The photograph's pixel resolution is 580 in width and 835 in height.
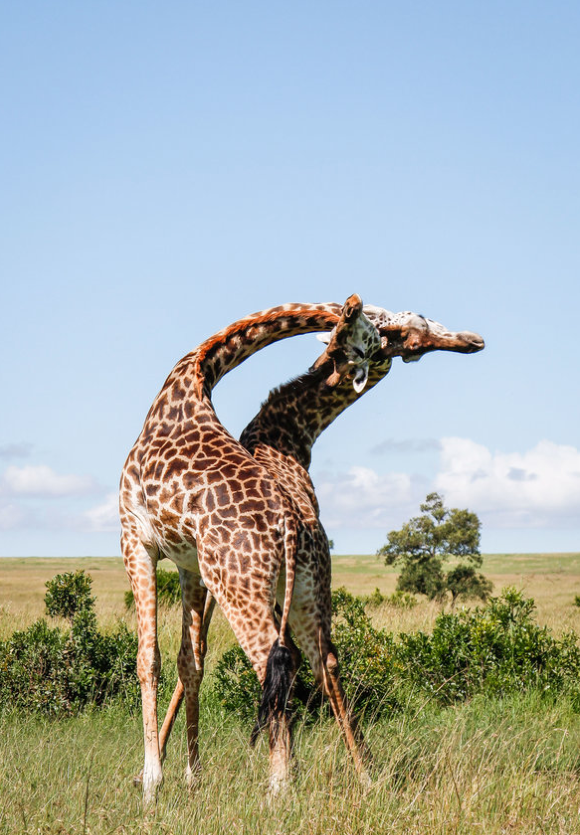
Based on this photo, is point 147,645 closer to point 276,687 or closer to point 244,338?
point 276,687

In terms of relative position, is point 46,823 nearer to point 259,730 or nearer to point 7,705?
point 259,730

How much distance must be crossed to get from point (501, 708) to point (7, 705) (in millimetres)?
5182

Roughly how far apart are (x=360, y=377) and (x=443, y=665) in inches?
170

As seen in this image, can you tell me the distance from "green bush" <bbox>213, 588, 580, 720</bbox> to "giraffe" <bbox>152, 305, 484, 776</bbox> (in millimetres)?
2726

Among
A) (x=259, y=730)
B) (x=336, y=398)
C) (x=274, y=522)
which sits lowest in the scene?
(x=259, y=730)

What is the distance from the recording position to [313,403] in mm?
6973

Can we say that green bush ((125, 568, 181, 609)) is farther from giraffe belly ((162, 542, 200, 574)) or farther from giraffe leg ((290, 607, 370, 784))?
giraffe leg ((290, 607, 370, 784))

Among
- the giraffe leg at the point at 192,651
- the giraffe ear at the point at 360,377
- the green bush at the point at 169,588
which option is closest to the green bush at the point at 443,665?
the giraffe leg at the point at 192,651

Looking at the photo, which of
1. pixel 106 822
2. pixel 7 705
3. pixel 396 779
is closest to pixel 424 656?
pixel 396 779

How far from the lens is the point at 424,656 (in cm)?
956

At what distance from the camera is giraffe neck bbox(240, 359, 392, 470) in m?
6.77

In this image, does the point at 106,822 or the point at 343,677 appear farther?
the point at 343,677

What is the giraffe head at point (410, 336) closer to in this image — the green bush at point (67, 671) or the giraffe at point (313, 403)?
the giraffe at point (313, 403)

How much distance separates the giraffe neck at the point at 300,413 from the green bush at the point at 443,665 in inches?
112
